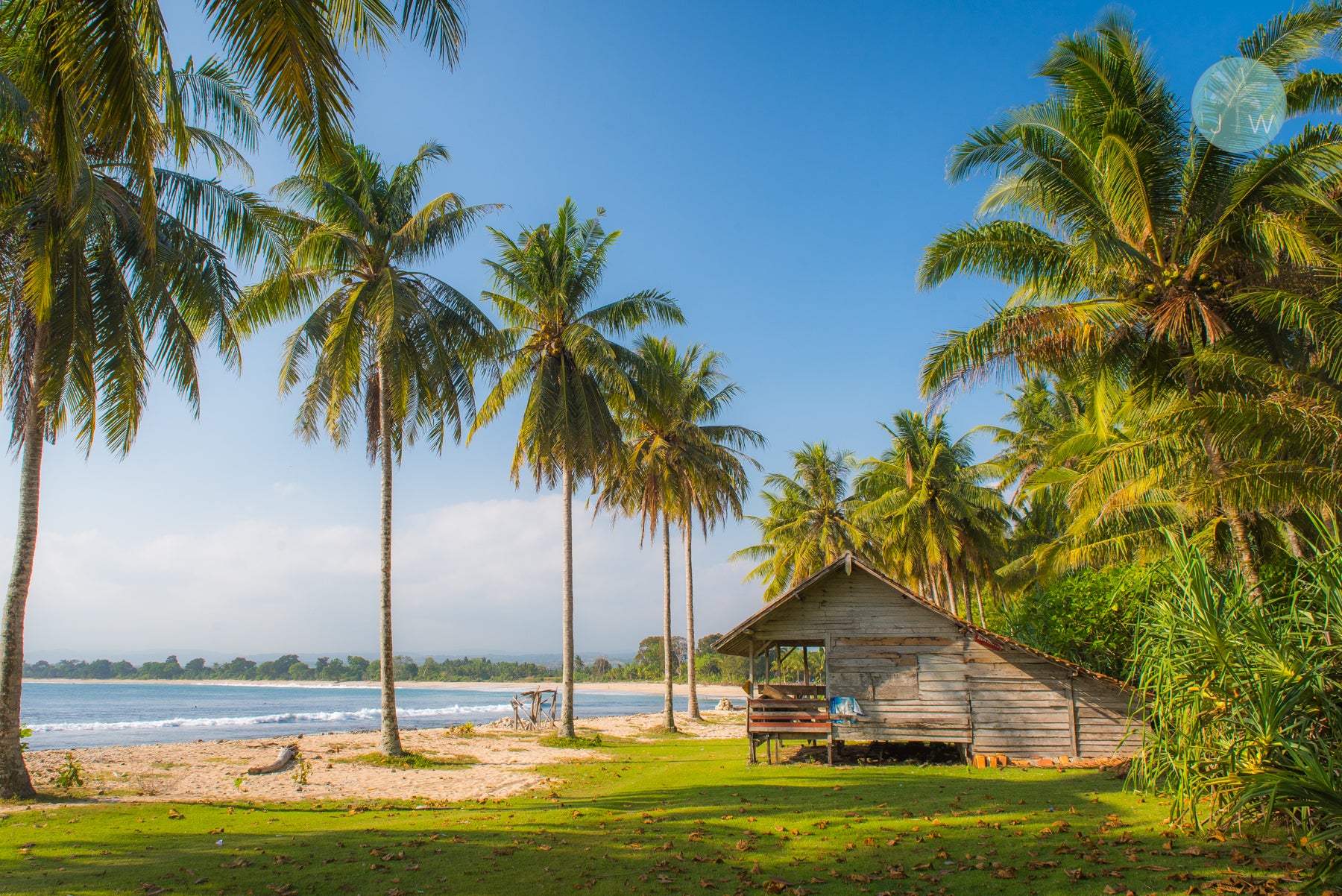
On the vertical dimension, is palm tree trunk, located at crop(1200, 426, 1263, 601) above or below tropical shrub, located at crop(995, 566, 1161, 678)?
above

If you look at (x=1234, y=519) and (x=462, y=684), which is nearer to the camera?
Result: (x=1234, y=519)

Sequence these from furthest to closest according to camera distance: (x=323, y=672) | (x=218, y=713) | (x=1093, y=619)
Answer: (x=323, y=672)
(x=218, y=713)
(x=1093, y=619)

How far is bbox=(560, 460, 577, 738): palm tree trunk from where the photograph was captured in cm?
2192

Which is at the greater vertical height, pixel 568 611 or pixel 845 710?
pixel 568 611

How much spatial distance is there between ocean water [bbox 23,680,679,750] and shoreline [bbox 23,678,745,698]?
346cm

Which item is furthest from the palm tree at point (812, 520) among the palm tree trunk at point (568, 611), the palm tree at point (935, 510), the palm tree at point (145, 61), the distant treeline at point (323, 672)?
the distant treeline at point (323, 672)

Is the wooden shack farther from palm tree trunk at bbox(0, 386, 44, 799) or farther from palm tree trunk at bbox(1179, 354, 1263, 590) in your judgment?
palm tree trunk at bbox(0, 386, 44, 799)

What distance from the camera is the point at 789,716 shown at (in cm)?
1658

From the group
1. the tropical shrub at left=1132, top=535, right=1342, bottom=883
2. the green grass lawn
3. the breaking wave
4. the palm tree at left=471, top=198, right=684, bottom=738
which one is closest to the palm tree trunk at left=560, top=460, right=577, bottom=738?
the palm tree at left=471, top=198, right=684, bottom=738

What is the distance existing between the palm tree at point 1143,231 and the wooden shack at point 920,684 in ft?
17.3

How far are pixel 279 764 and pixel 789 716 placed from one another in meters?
10.4

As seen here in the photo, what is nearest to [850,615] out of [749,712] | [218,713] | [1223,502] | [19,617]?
[749,712]

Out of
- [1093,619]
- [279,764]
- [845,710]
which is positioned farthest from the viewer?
[1093,619]

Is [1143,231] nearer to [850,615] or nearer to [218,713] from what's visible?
[850,615]
